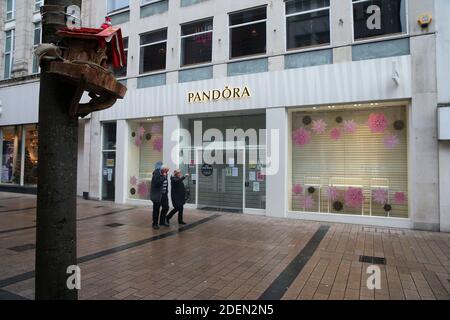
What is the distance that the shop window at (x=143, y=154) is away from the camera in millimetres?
13664

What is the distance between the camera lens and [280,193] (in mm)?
10648

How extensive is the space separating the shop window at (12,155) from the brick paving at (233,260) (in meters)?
9.57

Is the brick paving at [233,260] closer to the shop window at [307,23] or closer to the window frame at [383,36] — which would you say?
the window frame at [383,36]

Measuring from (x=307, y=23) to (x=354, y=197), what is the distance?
5.74 meters


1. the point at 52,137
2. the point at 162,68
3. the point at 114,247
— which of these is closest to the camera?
the point at 52,137

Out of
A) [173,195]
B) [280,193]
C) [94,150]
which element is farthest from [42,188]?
[94,150]

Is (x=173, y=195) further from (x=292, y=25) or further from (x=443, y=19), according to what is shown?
(x=443, y=19)

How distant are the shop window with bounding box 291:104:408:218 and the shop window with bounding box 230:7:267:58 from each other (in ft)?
9.47

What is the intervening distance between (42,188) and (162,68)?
11.4 metres

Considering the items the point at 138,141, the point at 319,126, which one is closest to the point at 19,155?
the point at 138,141

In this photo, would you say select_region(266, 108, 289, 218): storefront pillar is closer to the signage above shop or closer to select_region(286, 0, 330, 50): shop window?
the signage above shop

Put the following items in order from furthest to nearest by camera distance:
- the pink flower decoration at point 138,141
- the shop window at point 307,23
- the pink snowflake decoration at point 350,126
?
1. the pink flower decoration at point 138,141
2. the shop window at point 307,23
3. the pink snowflake decoration at point 350,126

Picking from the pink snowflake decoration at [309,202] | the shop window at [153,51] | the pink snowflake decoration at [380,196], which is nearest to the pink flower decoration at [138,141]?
the shop window at [153,51]

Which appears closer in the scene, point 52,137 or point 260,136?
point 52,137
